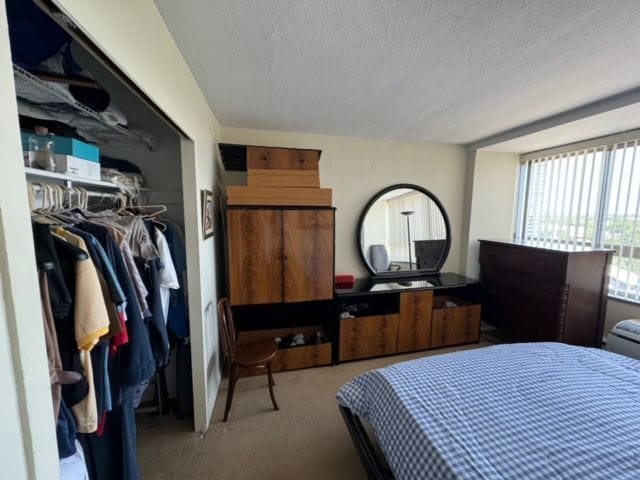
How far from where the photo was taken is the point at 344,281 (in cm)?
273

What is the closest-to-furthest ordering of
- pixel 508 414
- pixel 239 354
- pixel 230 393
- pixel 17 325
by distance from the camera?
1. pixel 17 325
2. pixel 508 414
3. pixel 230 393
4. pixel 239 354

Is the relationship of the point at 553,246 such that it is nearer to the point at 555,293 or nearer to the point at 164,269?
the point at 555,293

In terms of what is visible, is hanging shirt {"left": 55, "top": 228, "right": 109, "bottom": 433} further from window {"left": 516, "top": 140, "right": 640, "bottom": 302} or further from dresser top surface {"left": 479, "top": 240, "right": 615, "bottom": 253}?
window {"left": 516, "top": 140, "right": 640, "bottom": 302}

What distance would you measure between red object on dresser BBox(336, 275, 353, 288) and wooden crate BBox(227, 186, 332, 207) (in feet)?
2.71

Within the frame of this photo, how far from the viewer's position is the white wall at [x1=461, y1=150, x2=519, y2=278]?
10.4 feet

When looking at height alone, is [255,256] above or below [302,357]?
above

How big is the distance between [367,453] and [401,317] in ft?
4.95

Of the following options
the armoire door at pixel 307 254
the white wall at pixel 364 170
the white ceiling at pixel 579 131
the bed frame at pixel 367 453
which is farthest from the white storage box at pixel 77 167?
the white ceiling at pixel 579 131

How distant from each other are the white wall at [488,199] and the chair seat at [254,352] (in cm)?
264

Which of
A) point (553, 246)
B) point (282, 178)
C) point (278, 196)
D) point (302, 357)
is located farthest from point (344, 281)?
point (553, 246)

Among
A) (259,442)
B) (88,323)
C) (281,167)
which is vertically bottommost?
(259,442)

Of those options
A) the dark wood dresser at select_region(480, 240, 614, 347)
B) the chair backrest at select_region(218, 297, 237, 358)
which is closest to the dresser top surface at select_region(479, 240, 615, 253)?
the dark wood dresser at select_region(480, 240, 614, 347)

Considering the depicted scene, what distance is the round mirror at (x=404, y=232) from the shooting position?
3.02 meters

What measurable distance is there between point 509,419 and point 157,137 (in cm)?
253
